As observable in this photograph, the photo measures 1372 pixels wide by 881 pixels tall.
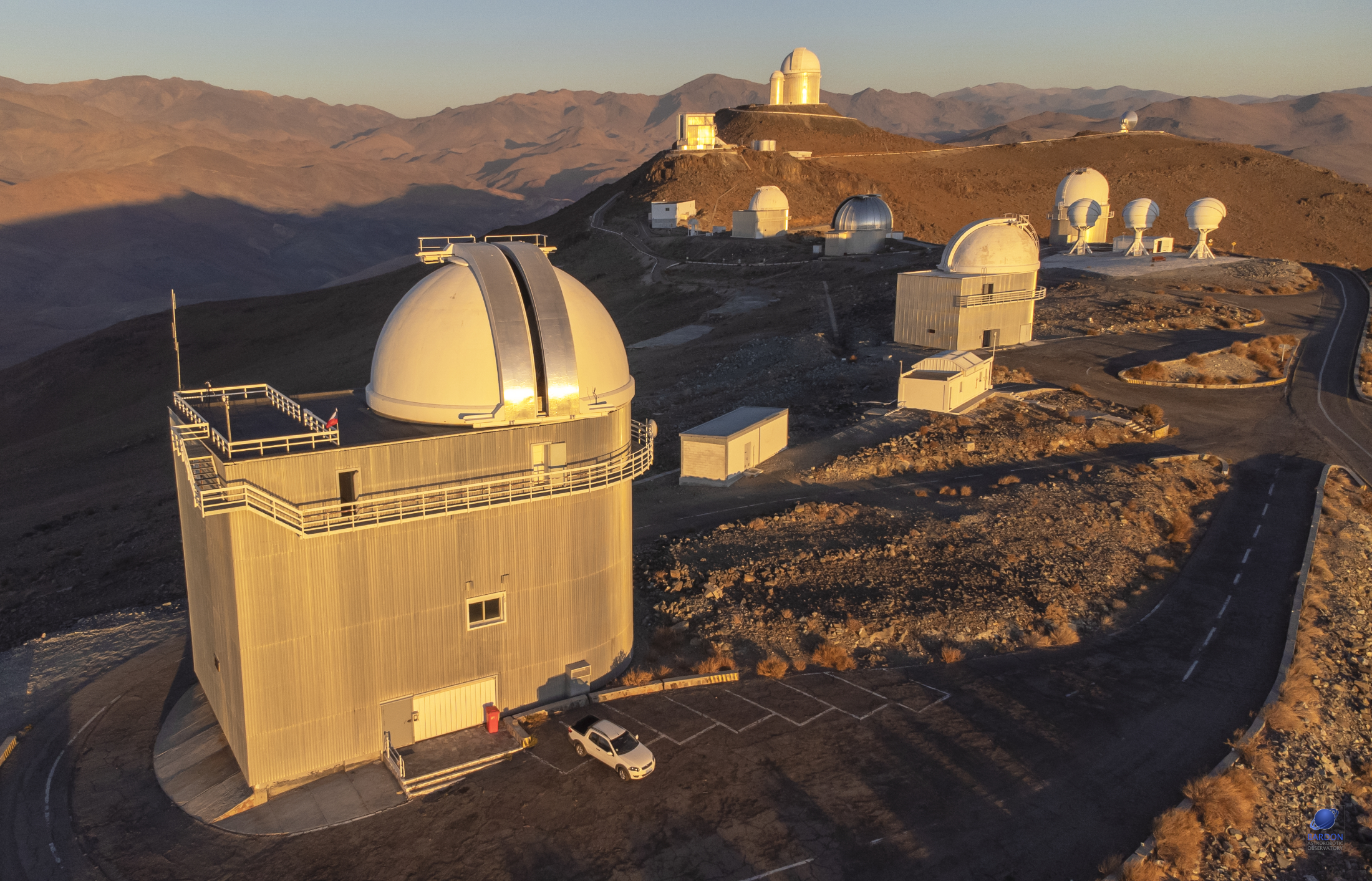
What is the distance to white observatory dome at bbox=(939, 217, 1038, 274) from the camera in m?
46.3

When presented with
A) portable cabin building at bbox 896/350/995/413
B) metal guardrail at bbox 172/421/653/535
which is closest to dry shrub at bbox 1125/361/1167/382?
portable cabin building at bbox 896/350/995/413

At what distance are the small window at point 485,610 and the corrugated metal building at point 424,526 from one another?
48 mm

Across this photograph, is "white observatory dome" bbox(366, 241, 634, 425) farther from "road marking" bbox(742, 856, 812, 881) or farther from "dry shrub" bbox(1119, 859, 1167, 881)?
"dry shrub" bbox(1119, 859, 1167, 881)

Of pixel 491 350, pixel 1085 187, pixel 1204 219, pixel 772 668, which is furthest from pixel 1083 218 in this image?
pixel 491 350

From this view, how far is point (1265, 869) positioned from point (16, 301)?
171m

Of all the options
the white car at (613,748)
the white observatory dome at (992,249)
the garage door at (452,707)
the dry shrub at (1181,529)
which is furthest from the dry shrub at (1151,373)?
the garage door at (452,707)

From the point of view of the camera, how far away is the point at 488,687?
18969 millimetres

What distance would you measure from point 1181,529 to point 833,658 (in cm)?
1331

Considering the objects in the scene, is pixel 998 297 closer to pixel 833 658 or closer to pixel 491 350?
pixel 833 658

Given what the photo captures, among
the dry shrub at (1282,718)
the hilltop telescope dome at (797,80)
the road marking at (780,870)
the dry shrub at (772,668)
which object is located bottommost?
the road marking at (780,870)

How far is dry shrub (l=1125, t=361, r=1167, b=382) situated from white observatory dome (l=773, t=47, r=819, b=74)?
324 feet

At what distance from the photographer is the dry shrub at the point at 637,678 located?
2046cm

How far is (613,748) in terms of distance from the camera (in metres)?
17.1

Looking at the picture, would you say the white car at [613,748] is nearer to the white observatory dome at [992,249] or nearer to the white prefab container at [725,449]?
the white prefab container at [725,449]
